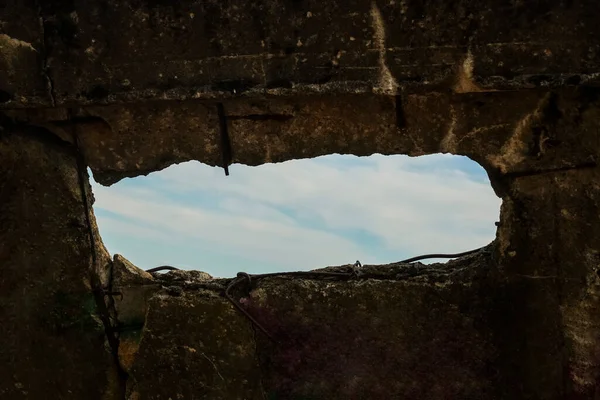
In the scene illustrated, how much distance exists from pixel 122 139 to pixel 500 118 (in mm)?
1476

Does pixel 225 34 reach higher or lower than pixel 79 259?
higher

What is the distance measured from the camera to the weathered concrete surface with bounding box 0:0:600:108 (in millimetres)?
2309

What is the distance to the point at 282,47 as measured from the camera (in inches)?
93.8

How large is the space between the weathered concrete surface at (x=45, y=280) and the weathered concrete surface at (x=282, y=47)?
281 millimetres

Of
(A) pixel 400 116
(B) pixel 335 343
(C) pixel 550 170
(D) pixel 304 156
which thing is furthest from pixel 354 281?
(C) pixel 550 170

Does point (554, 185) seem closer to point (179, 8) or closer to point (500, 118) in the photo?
point (500, 118)

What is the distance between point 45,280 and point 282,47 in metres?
1.34

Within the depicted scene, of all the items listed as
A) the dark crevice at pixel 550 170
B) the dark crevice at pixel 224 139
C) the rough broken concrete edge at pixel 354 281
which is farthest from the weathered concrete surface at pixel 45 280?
the dark crevice at pixel 550 170

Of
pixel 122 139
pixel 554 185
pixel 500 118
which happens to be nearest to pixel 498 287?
pixel 554 185

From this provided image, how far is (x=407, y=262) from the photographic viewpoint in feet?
9.49

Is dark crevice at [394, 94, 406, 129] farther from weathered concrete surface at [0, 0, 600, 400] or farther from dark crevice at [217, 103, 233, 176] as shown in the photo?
dark crevice at [217, 103, 233, 176]

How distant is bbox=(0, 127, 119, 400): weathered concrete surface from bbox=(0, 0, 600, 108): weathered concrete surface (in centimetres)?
28

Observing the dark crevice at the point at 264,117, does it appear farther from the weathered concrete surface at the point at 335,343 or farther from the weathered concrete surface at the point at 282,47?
the weathered concrete surface at the point at 335,343

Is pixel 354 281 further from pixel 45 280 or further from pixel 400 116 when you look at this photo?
pixel 45 280
